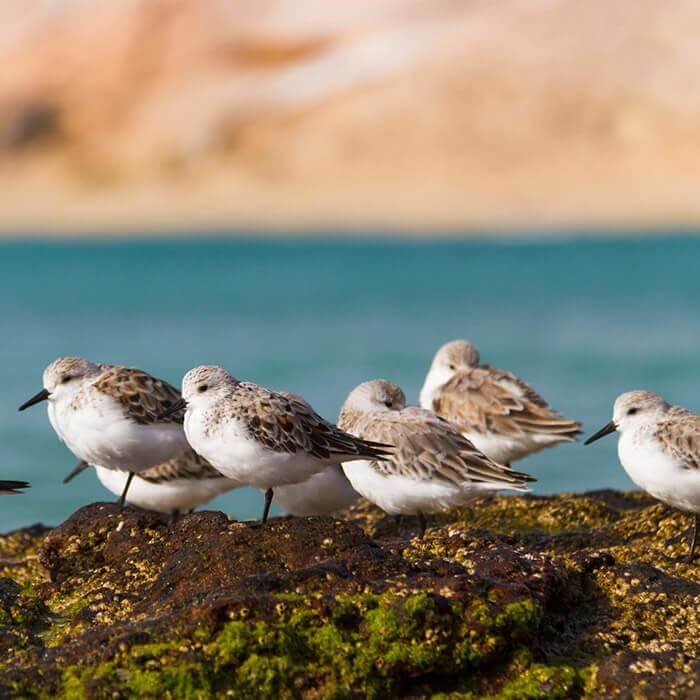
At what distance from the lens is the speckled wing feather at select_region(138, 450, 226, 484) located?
992 centimetres

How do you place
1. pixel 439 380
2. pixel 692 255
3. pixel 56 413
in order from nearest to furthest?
pixel 56 413, pixel 439 380, pixel 692 255

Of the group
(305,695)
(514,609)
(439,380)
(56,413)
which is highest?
(439,380)

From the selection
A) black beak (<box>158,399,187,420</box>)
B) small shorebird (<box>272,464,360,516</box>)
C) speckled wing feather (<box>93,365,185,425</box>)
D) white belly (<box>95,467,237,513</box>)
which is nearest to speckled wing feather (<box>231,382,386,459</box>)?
black beak (<box>158,399,187,420</box>)

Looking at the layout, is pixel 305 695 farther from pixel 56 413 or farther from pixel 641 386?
pixel 641 386

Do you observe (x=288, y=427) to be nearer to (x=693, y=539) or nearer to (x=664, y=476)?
(x=664, y=476)

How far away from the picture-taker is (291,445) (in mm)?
7812

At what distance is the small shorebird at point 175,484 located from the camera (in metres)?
9.96

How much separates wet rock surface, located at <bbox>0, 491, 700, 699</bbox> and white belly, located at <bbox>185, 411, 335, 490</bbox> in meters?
0.71

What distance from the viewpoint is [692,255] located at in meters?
53.9

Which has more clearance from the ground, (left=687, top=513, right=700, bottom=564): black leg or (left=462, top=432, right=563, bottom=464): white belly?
(left=462, top=432, right=563, bottom=464): white belly

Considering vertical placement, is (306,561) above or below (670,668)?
above

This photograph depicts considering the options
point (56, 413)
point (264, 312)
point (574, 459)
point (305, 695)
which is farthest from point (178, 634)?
point (264, 312)

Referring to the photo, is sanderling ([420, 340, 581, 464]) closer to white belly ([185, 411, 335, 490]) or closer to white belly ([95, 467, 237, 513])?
white belly ([95, 467, 237, 513])

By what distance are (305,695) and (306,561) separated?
109 cm
